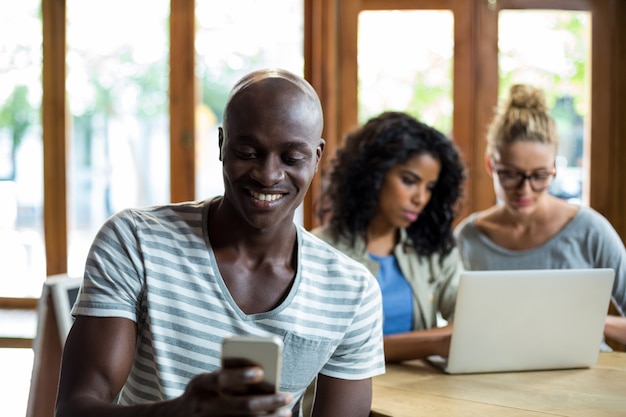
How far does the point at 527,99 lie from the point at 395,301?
0.84m

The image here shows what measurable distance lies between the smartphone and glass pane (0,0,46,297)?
12.6 feet

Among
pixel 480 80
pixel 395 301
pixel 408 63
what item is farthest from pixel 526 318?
pixel 408 63

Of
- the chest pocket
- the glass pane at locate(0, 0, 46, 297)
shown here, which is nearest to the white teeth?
the chest pocket

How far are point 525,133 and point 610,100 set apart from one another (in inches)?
64.1

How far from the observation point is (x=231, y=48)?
4.38 metres

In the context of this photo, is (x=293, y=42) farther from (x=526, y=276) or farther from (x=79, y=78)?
(x=526, y=276)

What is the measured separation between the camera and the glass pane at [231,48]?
431cm

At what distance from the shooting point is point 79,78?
4.51 metres

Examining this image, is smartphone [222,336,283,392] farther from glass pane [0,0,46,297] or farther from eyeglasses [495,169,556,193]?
glass pane [0,0,46,297]

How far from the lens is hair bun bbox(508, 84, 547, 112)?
2.66 metres

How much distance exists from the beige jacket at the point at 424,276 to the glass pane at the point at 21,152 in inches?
104

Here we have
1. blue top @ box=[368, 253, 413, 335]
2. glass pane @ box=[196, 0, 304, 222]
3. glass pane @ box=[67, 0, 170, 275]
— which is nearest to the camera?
blue top @ box=[368, 253, 413, 335]

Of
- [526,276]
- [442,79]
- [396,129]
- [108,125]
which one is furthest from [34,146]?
[526,276]

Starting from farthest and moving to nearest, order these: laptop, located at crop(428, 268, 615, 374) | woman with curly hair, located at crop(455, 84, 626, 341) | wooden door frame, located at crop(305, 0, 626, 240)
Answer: wooden door frame, located at crop(305, 0, 626, 240)
woman with curly hair, located at crop(455, 84, 626, 341)
laptop, located at crop(428, 268, 615, 374)
